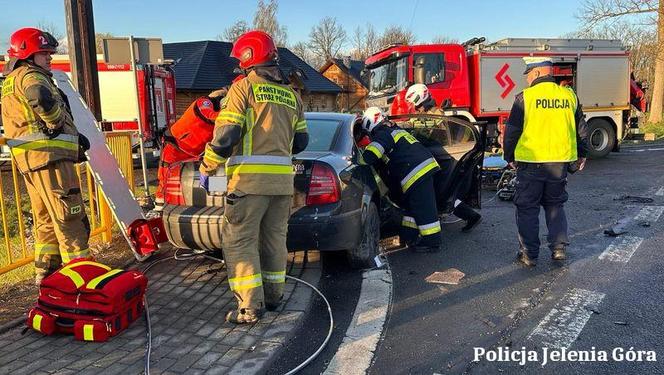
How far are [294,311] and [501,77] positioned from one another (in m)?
10.6

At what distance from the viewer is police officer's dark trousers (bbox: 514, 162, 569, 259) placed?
4637mm

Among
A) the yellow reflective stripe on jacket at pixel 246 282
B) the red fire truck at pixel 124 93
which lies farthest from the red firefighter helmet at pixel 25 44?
the red fire truck at pixel 124 93

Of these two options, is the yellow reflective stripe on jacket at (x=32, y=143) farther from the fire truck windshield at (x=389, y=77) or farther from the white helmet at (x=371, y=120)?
the fire truck windshield at (x=389, y=77)

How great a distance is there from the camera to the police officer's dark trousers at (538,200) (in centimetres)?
464

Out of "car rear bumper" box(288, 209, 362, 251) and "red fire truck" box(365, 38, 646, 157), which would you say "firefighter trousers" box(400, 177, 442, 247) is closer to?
"car rear bumper" box(288, 209, 362, 251)

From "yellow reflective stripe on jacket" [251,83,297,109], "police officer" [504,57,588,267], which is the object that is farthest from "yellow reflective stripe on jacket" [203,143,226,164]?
"police officer" [504,57,588,267]

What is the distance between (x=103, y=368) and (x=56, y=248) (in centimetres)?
192

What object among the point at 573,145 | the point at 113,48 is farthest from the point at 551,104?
the point at 113,48

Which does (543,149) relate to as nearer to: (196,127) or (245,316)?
(245,316)

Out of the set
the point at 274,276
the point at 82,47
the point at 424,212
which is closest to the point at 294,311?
the point at 274,276

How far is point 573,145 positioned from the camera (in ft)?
15.3

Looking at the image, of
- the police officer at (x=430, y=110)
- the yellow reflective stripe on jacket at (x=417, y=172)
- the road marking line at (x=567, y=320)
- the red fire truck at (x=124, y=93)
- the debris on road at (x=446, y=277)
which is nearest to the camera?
the road marking line at (x=567, y=320)

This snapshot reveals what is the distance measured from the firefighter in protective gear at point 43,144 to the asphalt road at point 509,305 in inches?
86.8

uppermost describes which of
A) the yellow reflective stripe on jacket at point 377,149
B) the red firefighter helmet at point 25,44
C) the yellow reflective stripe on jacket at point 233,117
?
the red firefighter helmet at point 25,44
